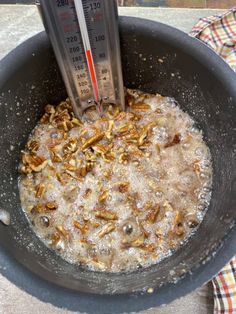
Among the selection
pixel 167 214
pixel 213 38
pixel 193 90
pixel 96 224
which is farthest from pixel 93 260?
pixel 213 38

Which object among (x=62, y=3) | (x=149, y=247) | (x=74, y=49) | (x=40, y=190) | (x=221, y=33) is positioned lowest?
(x=149, y=247)

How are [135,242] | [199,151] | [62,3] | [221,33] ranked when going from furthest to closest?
1. [221,33]
2. [199,151]
3. [135,242]
4. [62,3]

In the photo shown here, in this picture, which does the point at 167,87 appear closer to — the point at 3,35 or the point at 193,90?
the point at 193,90

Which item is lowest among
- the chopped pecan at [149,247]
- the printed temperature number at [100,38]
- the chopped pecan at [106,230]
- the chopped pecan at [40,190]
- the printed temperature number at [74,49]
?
the chopped pecan at [149,247]

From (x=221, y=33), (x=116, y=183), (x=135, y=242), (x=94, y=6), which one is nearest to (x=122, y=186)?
(x=116, y=183)

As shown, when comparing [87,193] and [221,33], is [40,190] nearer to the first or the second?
[87,193]

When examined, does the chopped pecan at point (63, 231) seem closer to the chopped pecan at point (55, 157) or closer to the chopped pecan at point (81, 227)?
A: the chopped pecan at point (81, 227)

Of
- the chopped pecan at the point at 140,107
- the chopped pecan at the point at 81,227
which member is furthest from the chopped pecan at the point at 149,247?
the chopped pecan at the point at 140,107

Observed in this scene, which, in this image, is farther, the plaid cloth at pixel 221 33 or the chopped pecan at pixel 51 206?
the plaid cloth at pixel 221 33
